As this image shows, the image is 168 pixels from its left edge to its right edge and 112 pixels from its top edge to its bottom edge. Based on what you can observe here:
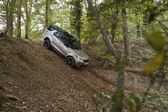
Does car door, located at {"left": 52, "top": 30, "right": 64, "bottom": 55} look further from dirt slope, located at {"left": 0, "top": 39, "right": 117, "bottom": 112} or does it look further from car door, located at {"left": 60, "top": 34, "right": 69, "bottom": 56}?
dirt slope, located at {"left": 0, "top": 39, "right": 117, "bottom": 112}

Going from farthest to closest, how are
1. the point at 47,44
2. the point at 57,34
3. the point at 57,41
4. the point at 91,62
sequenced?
the point at 91,62 < the point at 57,34 < the point at 47,44 < the point at 57,41

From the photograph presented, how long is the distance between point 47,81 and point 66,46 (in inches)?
229

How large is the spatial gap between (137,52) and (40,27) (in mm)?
12635

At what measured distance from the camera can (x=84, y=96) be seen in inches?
539

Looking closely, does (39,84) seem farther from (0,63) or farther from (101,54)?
(101,54)

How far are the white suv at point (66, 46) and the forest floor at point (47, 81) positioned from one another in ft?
1.32

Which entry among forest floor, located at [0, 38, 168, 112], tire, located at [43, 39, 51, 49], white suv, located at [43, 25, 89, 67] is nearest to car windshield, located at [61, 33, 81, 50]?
white suv, located at [43, 25, 89, 67]

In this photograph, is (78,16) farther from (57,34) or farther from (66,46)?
(66,46)

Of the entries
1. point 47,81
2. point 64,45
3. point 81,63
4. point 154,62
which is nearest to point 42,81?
point 47,81

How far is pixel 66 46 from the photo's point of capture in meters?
18.9

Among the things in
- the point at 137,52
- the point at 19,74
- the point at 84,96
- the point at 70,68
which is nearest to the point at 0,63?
the point at 19,74

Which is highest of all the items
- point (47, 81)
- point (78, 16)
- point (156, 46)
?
point (78, 16)

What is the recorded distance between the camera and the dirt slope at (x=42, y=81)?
10.5 m

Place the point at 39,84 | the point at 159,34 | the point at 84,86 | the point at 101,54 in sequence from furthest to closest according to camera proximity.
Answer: the point at 101,54 < the point at 84,86 < the point at 39,84 < the point at 159,34
